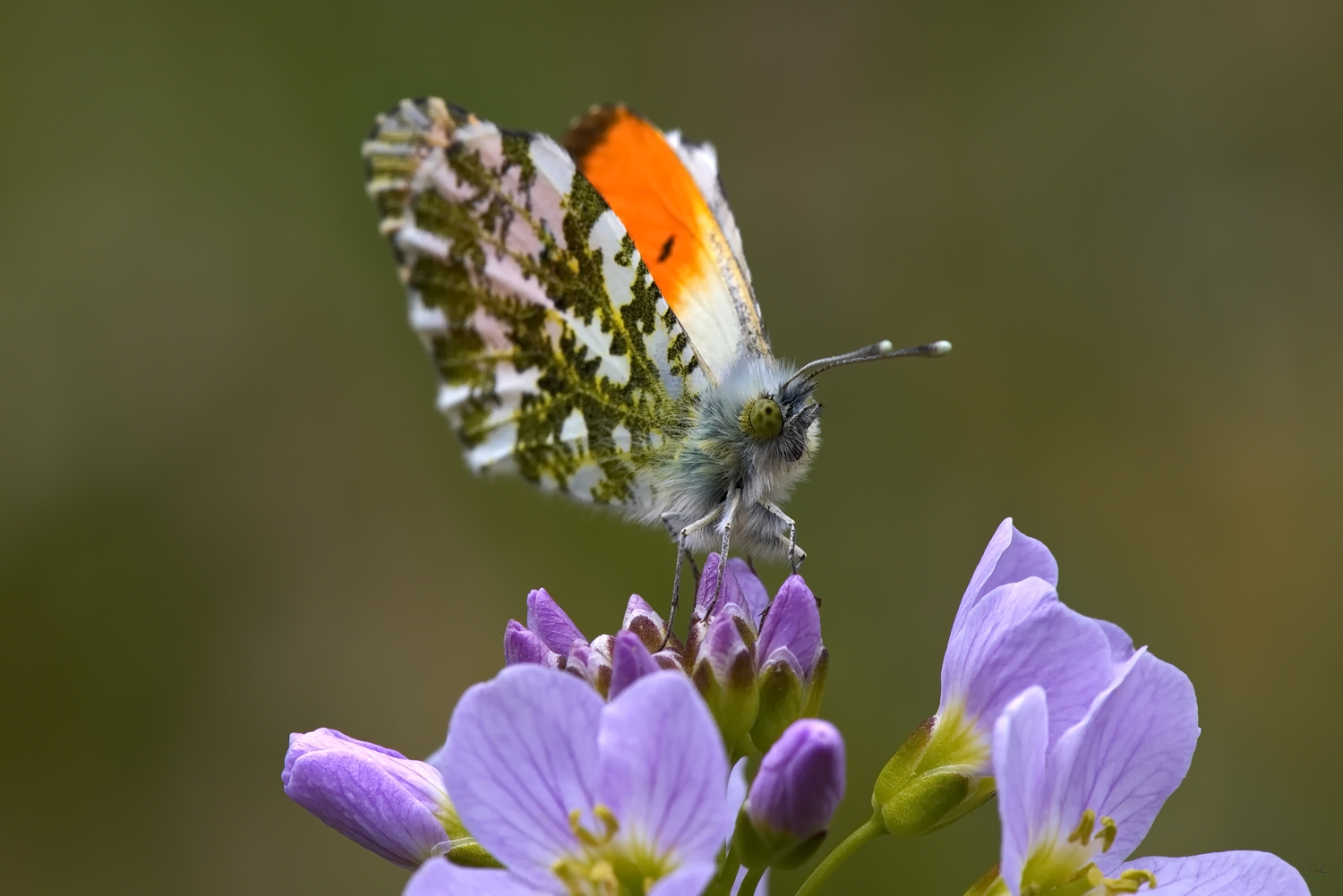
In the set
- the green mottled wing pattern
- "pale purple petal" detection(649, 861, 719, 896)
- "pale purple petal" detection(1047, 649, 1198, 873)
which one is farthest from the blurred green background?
"pale purple petal" detection(649, 861, 719, 896)

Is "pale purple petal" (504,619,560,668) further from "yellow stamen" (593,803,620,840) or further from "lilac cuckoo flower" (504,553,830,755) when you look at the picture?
"yellow stamen" (593,803,620,840)

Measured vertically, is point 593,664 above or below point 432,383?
below

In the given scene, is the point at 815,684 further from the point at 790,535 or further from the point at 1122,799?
the point at 1122,799

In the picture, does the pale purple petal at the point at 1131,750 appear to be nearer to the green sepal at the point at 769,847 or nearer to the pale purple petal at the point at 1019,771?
the pale purple petal at the point at 1019,771

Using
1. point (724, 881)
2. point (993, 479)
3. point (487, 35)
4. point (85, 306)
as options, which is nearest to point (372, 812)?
point (724, 881)

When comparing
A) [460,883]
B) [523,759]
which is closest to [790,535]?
[523,759]

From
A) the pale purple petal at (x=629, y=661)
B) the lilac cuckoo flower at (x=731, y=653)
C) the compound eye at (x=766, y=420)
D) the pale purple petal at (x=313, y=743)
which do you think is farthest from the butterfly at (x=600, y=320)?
the pale purple petal at (x=313, y=743)
